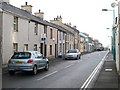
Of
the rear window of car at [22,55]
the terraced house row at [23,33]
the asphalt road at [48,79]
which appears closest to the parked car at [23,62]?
the rear window of car at [22,55]

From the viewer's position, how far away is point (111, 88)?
1202 centimetres

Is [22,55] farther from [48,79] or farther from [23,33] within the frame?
[23,33]

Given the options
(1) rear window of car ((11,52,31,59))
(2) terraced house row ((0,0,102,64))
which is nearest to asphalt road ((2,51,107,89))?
(1) rear window of car ((11,52,31,59))

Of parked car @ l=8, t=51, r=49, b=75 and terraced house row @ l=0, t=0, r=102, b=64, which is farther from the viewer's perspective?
terraced house row @ l=0, t=0, r=102, b=64

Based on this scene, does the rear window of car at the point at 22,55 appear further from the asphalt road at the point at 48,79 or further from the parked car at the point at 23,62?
the asphalt road at the point at 48,79

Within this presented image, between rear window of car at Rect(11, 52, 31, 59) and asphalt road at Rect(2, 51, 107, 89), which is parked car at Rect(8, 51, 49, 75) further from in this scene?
asphalt road at Rect(2, 51, 107, 89)

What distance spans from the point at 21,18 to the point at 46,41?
1166 centimetres

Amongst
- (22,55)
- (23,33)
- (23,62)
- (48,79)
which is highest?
(23,33)

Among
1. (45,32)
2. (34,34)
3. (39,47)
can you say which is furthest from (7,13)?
(45,32)

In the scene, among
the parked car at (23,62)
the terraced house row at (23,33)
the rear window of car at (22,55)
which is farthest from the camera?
the terraced house row at (23,33)

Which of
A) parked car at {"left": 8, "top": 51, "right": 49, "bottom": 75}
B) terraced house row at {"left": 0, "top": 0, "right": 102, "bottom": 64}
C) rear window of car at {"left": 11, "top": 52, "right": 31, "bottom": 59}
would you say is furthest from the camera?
terraced house row at {"left": 0, "top": 0, "right": 102, "bottom": 64}

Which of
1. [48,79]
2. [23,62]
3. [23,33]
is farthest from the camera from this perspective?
[23,33]

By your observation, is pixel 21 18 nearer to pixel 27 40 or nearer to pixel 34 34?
pixel 27 40

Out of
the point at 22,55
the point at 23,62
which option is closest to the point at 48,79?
the point at 23,62
